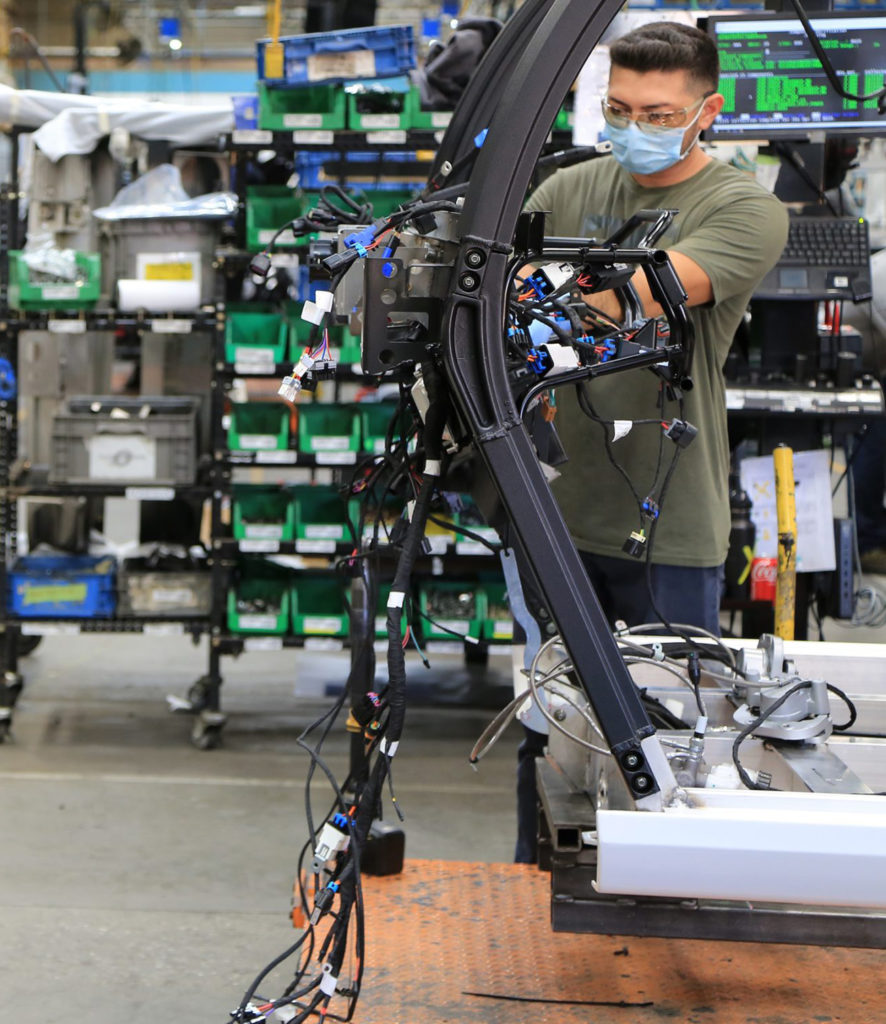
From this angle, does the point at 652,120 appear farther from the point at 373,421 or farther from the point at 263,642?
the point at 263,642

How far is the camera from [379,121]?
14.8ft

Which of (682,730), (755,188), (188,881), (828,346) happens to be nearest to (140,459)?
(188,881)

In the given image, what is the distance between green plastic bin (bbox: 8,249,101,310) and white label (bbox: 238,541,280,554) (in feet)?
3.74

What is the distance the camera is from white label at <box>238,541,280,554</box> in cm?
465

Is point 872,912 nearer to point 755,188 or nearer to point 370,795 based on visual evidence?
point 370,795

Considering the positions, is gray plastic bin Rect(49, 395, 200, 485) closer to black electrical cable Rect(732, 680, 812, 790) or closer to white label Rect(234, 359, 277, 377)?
white label Rect(234, 359, 277, 377)

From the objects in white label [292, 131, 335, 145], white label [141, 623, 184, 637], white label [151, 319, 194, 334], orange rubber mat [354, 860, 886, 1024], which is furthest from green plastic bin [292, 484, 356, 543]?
orange rubber mat [354, 860, 886, 1024]

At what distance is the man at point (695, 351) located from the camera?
229 centimetres

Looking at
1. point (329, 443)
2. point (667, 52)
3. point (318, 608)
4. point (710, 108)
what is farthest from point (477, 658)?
point (667, 52)

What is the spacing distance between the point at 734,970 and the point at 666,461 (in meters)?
0.97

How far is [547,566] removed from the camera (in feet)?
4.84

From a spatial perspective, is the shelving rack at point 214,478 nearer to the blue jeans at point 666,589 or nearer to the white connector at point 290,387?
the blue jeans at point 666,589

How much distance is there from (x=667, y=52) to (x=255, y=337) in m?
2.70

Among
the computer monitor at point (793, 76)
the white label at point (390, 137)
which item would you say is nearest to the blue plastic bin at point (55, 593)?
the white label at point (390, 137)
